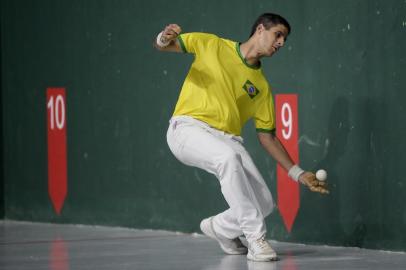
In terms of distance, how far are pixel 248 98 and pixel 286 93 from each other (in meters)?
0.79

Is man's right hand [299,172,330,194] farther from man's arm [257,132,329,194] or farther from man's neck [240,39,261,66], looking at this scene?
man's neck [240,39,261,66]

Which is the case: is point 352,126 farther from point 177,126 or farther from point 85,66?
point 85,66

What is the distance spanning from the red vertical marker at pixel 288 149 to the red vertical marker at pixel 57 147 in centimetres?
220

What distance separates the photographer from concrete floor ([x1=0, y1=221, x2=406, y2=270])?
5926 mm

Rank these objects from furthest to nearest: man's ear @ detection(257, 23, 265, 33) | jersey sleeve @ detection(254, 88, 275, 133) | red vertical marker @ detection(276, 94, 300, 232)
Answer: red vertical marker @ detection(276, 94, 300, 232) < jersey sleeve @ detection(254, 88, 275, 133) < man's ear @ detection(257, 23, 265, 33)

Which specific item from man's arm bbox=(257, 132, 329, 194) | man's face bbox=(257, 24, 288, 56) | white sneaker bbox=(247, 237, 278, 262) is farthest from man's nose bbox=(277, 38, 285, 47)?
white sneaker bbox=(247, 237, 278, 262)

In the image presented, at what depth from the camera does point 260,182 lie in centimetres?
619

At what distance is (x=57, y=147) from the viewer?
8.79 m

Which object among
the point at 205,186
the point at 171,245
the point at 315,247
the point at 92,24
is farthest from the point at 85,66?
the point at 315,247

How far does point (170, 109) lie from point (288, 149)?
3.65 ft

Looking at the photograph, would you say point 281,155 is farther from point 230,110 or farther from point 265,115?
point 230,110

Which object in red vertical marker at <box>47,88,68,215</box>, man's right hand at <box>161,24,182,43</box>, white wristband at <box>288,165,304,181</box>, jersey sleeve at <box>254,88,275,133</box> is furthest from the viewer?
red vertical marker at <box>47,88,68,215</box>

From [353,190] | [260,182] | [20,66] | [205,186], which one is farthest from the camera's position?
[20,66]

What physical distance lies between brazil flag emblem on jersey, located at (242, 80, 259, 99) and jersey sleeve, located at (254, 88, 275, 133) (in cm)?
8
